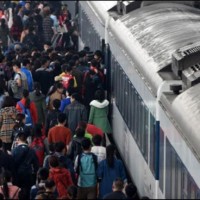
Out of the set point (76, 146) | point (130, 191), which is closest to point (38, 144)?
point (76, 146)

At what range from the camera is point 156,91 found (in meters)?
14.4

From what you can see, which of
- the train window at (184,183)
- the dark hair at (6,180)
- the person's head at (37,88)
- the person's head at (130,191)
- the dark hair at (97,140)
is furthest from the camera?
the person's head at (37,88)

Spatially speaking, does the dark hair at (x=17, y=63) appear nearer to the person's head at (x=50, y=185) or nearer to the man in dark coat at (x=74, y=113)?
the man in dark coat at (x=74, y=113)

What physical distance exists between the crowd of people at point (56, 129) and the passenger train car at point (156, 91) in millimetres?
418

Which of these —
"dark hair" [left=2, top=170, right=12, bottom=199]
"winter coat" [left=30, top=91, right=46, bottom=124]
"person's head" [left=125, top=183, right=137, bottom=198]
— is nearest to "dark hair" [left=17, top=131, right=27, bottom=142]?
"dark hair" [left=2, top=170, right=12, bottom=199]

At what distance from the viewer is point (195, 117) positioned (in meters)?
12.2

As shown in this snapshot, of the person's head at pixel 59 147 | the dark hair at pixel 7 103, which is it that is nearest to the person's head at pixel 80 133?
the person's head at pixel 59 147

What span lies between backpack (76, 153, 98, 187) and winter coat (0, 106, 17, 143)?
7.74 ft

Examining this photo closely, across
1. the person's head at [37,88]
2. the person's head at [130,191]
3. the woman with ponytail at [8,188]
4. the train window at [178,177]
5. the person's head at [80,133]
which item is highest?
the train window at [178,177]

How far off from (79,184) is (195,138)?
3552 mm

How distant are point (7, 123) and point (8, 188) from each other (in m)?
3.46

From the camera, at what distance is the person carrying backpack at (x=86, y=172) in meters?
14.8

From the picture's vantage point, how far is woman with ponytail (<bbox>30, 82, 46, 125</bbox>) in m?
18.7

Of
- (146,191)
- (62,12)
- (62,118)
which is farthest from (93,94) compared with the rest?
(62,12)
